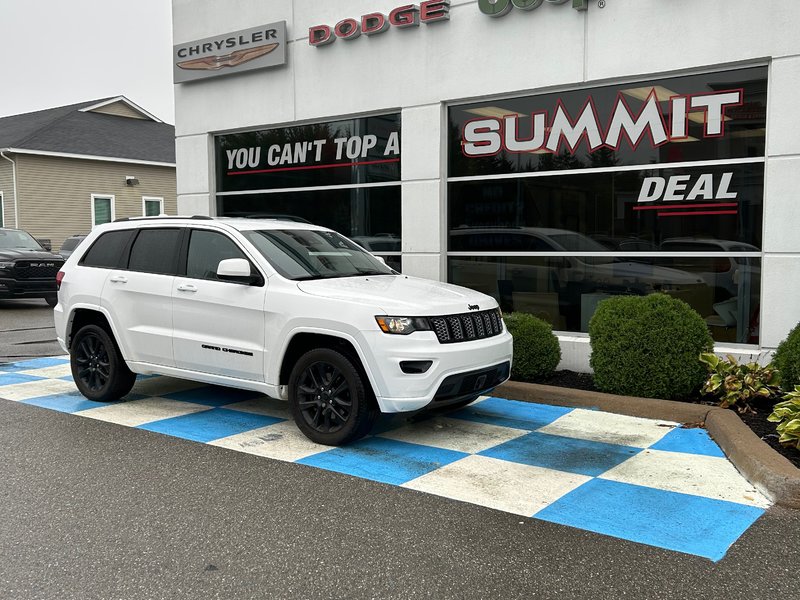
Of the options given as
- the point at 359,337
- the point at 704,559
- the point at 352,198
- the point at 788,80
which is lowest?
the point at 704,559

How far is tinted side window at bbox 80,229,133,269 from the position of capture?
25.0 ft

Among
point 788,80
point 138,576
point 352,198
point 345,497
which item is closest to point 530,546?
point 345,497

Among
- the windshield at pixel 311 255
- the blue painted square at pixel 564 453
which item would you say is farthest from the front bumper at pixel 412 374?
the windshield at pixel 311 255

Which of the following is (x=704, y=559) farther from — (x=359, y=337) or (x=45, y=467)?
(x=45, y=467)

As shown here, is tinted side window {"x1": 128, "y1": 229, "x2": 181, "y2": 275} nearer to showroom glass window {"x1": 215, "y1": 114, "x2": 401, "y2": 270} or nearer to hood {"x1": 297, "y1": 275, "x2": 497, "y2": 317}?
hood {"x1": 297, "y1": 275, "x2": 497, "y2": 317}

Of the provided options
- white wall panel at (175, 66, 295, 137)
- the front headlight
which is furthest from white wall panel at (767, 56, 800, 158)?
white wall panel at (175, 66, 295, 137)

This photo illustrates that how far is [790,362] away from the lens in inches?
245

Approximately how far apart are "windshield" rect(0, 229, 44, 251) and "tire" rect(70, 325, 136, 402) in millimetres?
12090

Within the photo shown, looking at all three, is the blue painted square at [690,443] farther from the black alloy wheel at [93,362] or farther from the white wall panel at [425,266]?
the black alloy wheel at [93,362]

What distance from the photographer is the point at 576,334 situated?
920cm

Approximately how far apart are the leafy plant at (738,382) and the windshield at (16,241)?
16.6m

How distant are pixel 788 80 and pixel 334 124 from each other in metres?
6.13

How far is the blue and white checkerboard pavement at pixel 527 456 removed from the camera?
4.56 m

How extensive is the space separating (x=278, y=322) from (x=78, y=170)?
85.8 ft
